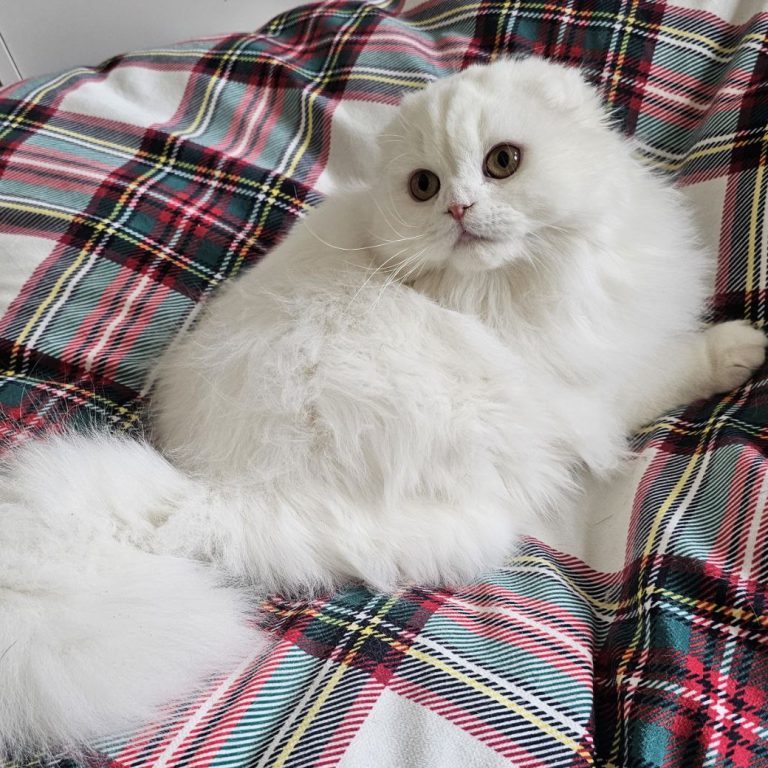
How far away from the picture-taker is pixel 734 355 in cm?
118

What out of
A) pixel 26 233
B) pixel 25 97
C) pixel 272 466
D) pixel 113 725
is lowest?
pixel 113 725

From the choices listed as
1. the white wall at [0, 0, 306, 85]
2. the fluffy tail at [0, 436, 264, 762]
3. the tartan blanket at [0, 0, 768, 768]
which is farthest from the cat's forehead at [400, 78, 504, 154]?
the white wall at [0, 0, 306, 85]

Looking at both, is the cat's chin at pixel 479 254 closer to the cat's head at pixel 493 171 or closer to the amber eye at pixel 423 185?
the cat's head at pixel 493 171

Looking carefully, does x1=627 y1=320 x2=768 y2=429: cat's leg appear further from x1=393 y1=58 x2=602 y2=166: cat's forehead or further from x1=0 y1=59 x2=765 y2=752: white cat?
x1=393 y1=58 x2=602 y2=166: cat's forehead

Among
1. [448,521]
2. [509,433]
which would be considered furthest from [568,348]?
[448,521]

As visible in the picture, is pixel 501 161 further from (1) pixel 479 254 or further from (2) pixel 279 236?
(2) pixel 279 236

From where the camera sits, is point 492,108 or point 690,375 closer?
point 492,108

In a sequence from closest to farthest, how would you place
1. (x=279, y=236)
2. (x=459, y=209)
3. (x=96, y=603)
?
1. (x=96, y=603)
2. (x=459, y=209)
3. (x=279, y=236)

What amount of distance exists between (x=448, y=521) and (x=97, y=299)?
2.73 ft

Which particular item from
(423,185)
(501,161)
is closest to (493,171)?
(501,161)

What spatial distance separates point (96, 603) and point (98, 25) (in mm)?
1972

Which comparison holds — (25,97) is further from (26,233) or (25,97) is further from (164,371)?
(164,371)

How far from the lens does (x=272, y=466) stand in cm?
101

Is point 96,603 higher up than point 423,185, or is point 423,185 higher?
point 423,185
